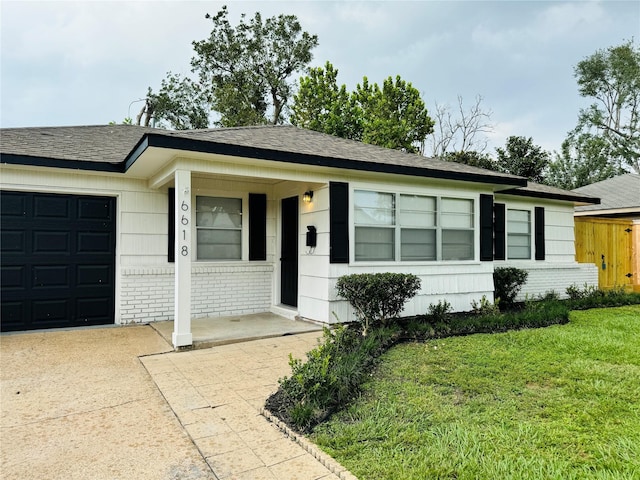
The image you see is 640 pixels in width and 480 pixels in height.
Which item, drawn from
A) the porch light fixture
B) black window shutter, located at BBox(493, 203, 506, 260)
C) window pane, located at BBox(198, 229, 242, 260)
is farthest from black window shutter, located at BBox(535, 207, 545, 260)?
window pane, located at BBox(198, 229, 242, 260)

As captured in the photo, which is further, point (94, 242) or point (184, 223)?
point (94, 242)

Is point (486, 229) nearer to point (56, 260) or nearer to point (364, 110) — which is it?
point (56, 260)

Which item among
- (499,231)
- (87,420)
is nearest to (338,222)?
(87,420)

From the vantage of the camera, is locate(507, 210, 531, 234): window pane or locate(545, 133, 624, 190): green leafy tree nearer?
locate(507, 210, 531, 234): window pane

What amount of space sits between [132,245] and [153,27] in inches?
394

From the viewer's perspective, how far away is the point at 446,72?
66.5 feet

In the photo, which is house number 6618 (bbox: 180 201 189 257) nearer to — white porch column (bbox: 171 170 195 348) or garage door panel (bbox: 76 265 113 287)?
white porch column (bbox: 171 170 195 348)

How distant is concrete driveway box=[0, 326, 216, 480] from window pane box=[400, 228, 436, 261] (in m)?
4.03

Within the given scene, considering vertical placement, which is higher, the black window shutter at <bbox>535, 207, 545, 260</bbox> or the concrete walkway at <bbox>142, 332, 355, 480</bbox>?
the black window shutter at <bbox>535, 207, 545, 260</bbox>

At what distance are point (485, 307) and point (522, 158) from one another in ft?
57.6

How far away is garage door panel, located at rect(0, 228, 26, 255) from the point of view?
5.95 metres

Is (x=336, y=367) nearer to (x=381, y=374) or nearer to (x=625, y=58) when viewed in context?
(x=381, y=374)

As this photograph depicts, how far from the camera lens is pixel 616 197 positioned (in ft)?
41.9

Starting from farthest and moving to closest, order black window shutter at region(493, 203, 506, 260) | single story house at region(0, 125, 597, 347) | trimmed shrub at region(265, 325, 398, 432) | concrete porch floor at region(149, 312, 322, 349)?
black window shutter at region(493, 203, 506, 260) < single story house at region(0, 125, 597, 347) < concrete porch floor at region(149, 312, 322, 349) < trimmed shrub at region(265, 325, 398, 432)
